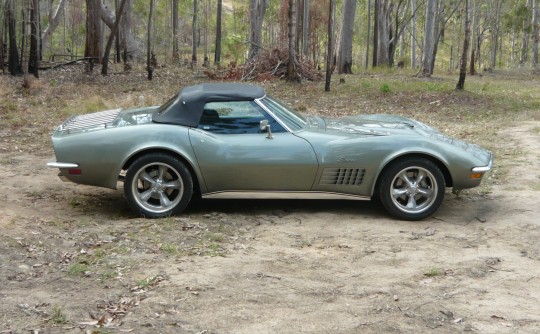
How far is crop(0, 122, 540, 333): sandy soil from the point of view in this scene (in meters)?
4.12

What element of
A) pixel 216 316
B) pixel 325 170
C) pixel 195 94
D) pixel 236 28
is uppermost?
pixel 236 28

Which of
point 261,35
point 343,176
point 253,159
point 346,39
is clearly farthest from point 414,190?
point 261,35

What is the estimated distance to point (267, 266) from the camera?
5.14 meters

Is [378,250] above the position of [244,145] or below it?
below

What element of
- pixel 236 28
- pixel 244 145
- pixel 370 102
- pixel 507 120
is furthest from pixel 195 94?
pixel 236 28

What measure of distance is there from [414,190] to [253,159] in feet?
5.46

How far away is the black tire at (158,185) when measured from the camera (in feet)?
21.0

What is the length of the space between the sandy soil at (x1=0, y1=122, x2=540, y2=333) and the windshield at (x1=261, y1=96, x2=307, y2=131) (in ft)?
2.95

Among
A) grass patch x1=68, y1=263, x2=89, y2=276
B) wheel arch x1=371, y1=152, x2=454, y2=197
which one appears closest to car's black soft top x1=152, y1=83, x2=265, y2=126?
wheel arch x1=371, y1=152, x2=454, y2=197

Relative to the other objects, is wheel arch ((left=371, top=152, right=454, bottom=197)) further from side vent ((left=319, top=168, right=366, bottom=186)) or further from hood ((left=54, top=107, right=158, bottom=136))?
hood ((left=54, top=107, right=158, bottom=136))

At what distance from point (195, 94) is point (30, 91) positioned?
35.2 ft

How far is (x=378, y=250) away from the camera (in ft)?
18.6

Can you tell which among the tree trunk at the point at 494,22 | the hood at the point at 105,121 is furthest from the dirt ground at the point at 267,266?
the tree trunk at the point at 494,22

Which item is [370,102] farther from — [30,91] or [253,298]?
[253,298]
